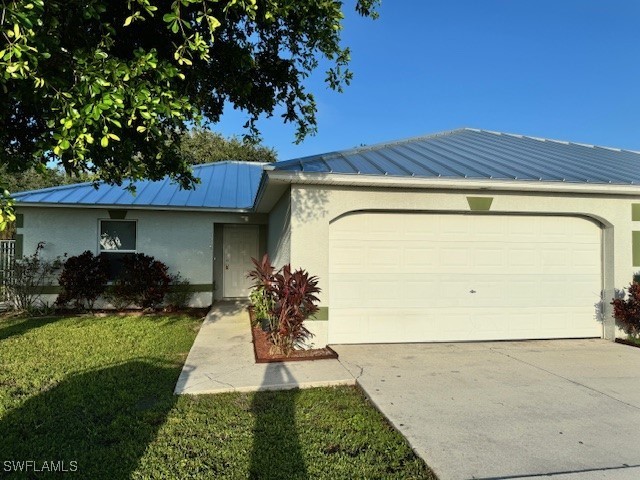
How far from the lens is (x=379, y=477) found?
3.09 meters

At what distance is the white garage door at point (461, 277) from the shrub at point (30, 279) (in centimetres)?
835

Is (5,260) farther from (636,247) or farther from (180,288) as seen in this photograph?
(636,247)

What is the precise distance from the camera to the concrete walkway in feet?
16.4

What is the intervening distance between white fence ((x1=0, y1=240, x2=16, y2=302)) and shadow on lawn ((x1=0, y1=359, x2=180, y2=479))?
737cm

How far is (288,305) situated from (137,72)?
386cm

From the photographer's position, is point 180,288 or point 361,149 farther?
point 180,288

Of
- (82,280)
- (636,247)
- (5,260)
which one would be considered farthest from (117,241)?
(636,247)

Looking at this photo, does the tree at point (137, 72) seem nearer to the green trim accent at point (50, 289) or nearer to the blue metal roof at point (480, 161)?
the blue metal roof at point (480, 161)

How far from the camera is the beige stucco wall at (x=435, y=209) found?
22.1 ft

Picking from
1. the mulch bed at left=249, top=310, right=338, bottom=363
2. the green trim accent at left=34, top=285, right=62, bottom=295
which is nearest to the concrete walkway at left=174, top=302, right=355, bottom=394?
the mulch bed at left=249, top=310, right=338, bottom=363

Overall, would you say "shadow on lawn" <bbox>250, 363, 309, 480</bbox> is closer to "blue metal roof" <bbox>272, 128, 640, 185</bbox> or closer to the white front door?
"blue metal roof" <bbox>272, 128, 640, 185</bbox>

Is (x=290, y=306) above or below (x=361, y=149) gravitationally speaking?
below

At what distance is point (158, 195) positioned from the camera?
1180 centimetres

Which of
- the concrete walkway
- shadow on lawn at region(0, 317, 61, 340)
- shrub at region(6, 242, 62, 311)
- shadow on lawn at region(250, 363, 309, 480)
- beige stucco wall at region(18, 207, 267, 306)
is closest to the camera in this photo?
shadow on lawn at region(250, 363, 309, 480)
